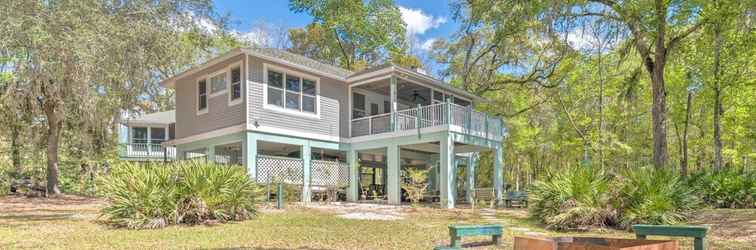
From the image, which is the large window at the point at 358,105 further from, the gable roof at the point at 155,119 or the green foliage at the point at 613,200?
the gable roof at the point at 155,119

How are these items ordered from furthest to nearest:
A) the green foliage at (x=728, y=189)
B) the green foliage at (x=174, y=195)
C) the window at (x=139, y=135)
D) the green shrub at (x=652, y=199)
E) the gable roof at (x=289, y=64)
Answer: the window at (x=139, y=135) → the gable roof at (x=289, y=64) → the green foliage at (x=728, y=189) → the green foliage at (x=174, y=195) → the green shrub at (x=652, y=199)

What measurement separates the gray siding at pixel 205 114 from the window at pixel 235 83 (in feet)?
0.81

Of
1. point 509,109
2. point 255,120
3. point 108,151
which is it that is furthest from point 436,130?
A: point 108,151

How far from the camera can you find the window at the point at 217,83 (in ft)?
56.6

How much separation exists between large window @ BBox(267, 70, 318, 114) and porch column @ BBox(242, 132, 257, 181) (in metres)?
1.34

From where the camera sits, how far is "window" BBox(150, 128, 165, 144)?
34000 mm

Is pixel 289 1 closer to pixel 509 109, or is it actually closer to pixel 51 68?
pixel 509 109


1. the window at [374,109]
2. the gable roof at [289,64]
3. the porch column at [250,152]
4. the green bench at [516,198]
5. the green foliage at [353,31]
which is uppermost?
the green foliage at [353,31]

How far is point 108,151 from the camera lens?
21797 millimetres

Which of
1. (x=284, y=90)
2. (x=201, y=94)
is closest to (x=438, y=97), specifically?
(x=284, y=90)

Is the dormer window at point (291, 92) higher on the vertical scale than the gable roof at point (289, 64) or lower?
lower

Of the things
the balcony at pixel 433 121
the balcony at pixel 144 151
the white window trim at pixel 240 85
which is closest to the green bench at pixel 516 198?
the balcony at pixel 433 121

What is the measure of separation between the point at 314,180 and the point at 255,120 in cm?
295

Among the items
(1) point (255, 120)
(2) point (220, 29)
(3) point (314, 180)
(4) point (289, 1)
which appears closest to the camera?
(2) point (220, 29)
